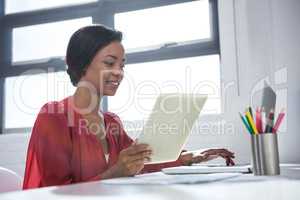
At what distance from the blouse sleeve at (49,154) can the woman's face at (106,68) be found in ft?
1.05

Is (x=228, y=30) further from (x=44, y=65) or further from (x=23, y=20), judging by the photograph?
(x=23, y=20)

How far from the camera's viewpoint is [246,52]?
1810 millimetres

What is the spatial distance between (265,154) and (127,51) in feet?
5.16

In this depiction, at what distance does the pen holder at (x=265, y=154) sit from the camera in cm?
87

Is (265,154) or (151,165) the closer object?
(265,154)

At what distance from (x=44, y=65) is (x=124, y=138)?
1120 mm

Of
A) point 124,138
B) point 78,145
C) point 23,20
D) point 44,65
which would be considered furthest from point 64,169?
point 23,20

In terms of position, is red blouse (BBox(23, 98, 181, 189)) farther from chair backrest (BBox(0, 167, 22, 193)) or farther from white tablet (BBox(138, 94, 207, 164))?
white tablet (BBox(138, 94, 207, 164))

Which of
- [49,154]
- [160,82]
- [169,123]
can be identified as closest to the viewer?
[169,123]

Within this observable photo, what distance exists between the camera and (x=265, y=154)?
2.87 feet

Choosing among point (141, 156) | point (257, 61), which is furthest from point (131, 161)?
point (257, 61)

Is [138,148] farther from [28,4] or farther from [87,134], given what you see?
[28,4]

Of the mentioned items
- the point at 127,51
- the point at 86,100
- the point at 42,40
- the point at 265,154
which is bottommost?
the point at 265,154

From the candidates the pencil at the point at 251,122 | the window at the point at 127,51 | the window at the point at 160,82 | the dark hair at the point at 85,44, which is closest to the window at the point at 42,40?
the window at the point at 127,51
